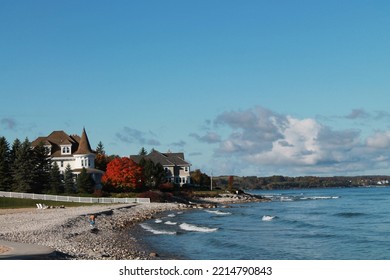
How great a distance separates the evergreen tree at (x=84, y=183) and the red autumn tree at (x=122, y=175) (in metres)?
4.13

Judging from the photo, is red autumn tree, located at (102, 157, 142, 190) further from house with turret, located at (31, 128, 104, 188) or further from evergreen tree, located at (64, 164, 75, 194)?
evergreen tree, located at (64, 164, 75, 194)

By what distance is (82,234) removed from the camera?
29969 millimetres

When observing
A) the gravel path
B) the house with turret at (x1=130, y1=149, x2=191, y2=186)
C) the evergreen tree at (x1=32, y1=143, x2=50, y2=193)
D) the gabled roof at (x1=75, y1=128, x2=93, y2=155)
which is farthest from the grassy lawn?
the house with turret at (x1=130, y1=149, x2=191, y2=186)

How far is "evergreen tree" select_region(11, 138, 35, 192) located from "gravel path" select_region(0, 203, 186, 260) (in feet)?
53.8

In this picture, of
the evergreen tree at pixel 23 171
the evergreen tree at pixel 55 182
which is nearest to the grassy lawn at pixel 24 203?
the evergreen tree at pixel 23 171

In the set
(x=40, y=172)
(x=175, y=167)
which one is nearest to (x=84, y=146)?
(x=40, y=172)

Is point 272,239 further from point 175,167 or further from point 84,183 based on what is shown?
point 175,167

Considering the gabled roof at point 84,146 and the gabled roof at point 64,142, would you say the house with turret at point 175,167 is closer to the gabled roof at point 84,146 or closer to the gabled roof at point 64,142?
the gabled roof at point 64,142

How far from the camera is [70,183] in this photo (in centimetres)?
6506

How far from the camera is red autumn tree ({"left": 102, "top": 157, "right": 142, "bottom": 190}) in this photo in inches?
2763
